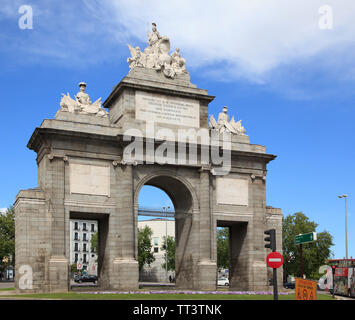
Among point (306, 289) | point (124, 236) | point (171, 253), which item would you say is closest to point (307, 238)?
point (124, 236)

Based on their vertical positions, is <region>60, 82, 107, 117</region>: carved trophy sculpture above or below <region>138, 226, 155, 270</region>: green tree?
above

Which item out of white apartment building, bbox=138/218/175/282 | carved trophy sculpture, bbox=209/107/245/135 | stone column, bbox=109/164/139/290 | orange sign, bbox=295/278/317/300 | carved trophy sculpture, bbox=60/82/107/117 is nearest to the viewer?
orange sign, bbox=295/278/317/300

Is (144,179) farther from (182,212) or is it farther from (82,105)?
(82,105)

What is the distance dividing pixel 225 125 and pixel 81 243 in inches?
3181

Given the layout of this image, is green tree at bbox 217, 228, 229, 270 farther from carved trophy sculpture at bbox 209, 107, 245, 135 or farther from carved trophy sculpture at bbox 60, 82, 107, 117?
carved trophy sculpture at bbox 60, 82, 107, 117

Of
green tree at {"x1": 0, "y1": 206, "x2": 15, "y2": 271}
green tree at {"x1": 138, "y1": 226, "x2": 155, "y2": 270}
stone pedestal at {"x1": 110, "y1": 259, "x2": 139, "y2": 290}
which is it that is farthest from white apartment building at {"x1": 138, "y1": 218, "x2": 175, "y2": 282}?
stone pedestal at {"x1": 110, "y1": 259, "x2": 139, "y2": 290}

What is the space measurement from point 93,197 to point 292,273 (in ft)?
157

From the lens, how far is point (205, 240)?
4338 cm

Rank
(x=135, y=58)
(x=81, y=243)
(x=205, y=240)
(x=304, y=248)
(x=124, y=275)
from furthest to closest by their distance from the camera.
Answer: (x=81, y=243)
(x=304, y=248)
(x=135, y=58)
(x=205, y=240)
(x=124, y=275)

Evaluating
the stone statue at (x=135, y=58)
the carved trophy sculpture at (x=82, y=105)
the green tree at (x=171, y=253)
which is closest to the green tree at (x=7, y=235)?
the green tree at (x=171, y=253)

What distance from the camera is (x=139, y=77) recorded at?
43875 mm

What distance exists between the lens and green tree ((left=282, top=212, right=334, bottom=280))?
7931 centimetres

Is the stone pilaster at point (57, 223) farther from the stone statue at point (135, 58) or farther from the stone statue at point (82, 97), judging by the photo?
the stone statue at point (135, 58)

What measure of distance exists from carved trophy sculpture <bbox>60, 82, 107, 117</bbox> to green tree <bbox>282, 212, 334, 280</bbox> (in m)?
44.3
